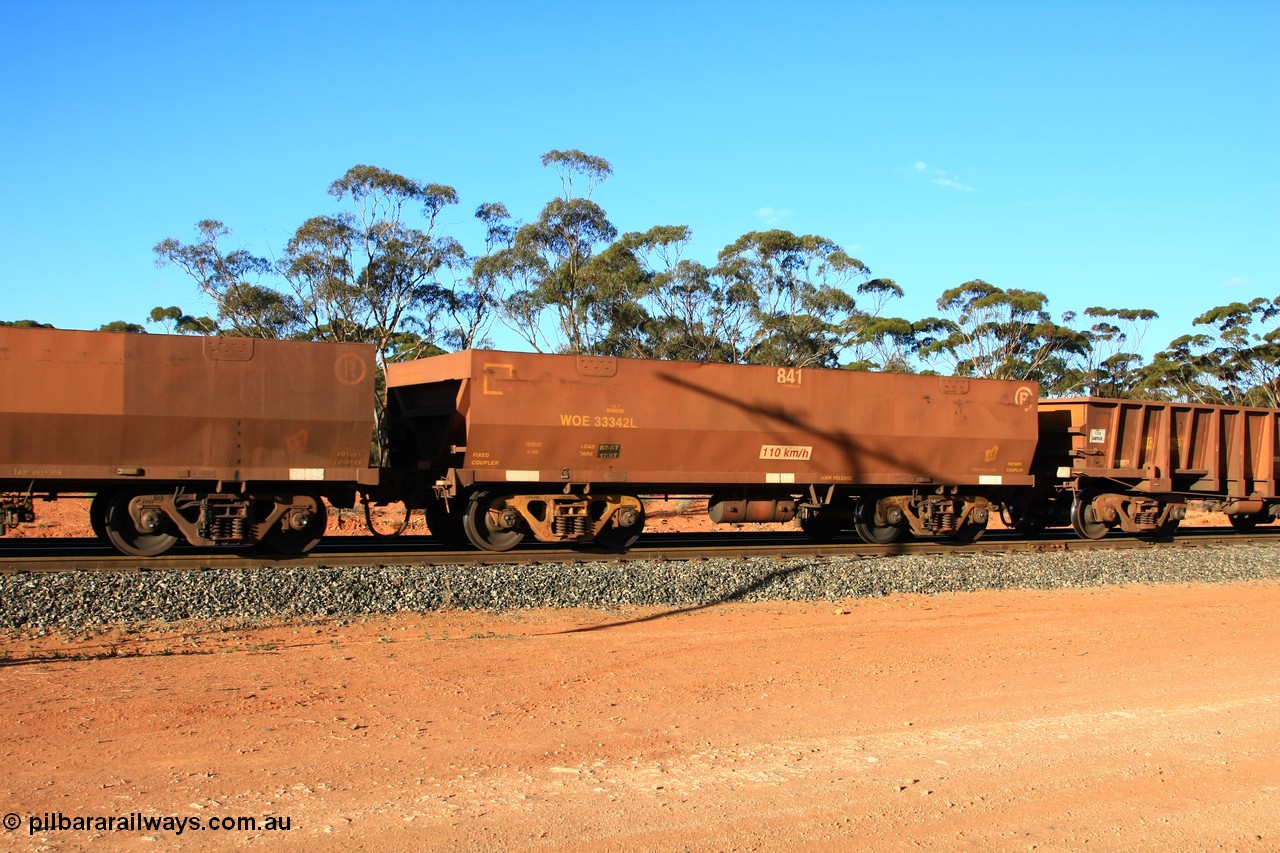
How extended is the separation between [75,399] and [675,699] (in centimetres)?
851

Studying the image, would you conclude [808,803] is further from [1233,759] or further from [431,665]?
[431,665]

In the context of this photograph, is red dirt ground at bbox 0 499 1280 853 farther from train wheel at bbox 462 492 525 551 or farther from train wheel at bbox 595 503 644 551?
train wheel at bbox 595 503 644 551

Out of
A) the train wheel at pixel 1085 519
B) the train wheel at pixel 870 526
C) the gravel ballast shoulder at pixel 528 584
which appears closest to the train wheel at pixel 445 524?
the gravel ballast shoulder at pixel 528 584

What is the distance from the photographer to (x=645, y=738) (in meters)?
6.30

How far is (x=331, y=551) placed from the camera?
13922 millimetres

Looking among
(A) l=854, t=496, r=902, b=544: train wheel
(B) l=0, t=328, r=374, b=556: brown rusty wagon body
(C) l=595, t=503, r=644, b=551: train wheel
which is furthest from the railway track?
(B) l=0, t=328, r=374, b=556: brown rusty wagon body

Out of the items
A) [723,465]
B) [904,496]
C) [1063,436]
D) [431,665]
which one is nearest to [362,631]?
[431,665]

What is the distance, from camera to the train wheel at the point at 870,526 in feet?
54.7

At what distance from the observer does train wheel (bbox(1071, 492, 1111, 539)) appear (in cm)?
1834

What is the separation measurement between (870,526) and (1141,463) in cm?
556

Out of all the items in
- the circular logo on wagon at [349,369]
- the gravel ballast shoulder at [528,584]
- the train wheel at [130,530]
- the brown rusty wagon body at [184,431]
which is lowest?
the gravel ballast shoulder at [528,584]

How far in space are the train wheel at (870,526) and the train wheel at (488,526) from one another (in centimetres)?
570

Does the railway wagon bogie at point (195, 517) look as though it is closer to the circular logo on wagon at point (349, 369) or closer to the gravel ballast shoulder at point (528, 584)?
the gravel ballast shoulder at point (528, 584)

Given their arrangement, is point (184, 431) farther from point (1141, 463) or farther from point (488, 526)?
point (1141, 463)
